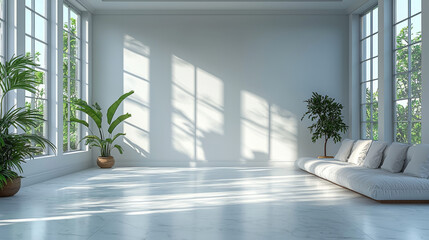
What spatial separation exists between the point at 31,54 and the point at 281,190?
5423mm

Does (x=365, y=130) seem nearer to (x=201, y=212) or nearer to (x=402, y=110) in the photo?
(x=402, y=110)

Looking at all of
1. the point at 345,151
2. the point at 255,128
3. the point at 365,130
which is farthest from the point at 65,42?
the point at 365,130

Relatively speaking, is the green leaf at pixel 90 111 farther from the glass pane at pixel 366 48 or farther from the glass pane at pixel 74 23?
the glass pane at pixel 366 48

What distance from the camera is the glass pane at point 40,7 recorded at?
8.75m

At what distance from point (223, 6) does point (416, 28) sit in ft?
15.9

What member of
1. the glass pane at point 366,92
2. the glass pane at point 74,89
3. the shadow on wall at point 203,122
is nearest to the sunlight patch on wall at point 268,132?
the shadow on wall at point 203,122

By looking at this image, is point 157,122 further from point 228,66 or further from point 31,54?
point 31,54

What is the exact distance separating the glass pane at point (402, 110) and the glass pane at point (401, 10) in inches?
69.1

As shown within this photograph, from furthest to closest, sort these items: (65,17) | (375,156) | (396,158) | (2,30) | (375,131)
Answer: (65,17) < (375,131) < (375,156) < (2,30) < (396,158)

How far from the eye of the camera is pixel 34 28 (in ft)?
28.2

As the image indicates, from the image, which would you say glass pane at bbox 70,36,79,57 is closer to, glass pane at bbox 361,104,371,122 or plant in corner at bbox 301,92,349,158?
plant in corner at bbox 301,92,349,158

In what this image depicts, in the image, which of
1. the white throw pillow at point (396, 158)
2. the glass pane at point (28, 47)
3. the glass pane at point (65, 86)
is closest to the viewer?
the white throw pillow at point (396, 158)

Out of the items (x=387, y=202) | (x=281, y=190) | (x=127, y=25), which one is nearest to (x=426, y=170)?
(x=387, y=202)

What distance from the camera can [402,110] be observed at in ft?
29.6
